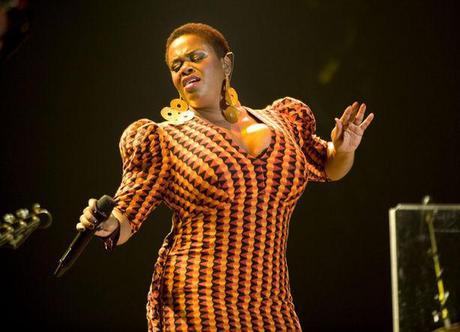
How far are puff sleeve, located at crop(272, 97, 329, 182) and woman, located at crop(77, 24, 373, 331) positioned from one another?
12 centimetres

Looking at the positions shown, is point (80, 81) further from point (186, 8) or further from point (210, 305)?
point (210, 305)

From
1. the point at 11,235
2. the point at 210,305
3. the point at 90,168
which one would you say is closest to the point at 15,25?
the point at 210,305

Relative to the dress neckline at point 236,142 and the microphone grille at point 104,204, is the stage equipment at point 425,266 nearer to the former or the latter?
the dress neckline at point 236,142

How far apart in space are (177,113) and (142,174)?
0.18 meters

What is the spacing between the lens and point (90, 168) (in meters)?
3.08

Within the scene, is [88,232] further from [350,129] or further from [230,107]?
[350,129]

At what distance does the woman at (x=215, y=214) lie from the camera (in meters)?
1.40

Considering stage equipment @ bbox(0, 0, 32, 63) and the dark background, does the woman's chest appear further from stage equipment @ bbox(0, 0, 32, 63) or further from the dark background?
the dark background

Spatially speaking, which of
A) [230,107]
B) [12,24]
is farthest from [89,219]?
[12,24]

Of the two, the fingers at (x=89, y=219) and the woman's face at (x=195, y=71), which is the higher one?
the woman's face at (x=195, y=71)

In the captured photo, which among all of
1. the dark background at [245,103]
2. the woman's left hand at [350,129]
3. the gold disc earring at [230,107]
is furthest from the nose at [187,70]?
the dark background at [245,103]

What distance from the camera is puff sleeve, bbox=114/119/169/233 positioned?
4.77 ft

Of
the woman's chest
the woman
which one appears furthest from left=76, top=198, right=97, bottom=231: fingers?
the woman's chest

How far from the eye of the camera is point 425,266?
1.57m
